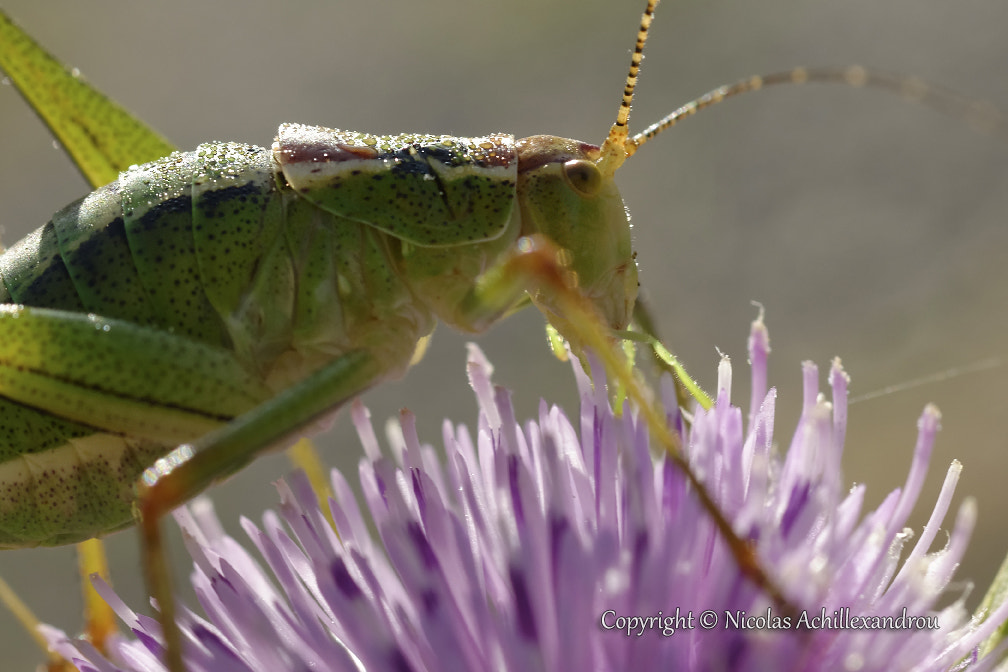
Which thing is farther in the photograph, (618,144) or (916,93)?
(618,144)

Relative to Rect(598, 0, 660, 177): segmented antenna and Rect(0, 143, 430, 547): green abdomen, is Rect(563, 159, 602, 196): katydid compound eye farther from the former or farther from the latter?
Rect(0, 143, 430, 547): green abdomen

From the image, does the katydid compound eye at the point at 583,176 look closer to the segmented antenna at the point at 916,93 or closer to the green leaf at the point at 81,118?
the segmented antenna at the point at 916,93

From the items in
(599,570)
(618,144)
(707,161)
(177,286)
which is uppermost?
(707,161)

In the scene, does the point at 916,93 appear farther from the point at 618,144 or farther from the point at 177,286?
the point at 177,286

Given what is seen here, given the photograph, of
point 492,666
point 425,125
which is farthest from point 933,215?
point 492,666

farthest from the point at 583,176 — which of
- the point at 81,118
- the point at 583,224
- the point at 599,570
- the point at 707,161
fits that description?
the point at 707,161

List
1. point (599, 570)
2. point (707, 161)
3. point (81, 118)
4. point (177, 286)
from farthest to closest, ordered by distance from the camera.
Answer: point (707, 161) → point (81, 118) → point (177, 286) → point (599, 570)
